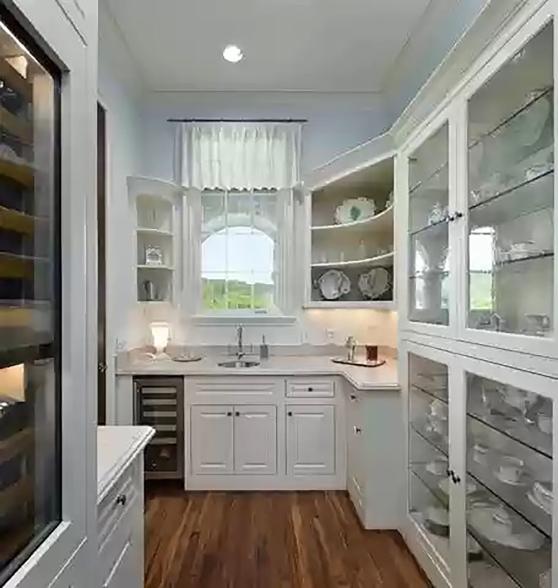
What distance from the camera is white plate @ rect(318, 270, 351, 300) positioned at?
17.3 ft

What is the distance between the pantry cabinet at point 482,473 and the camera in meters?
2.00

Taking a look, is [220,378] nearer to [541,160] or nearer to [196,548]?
[196,548]

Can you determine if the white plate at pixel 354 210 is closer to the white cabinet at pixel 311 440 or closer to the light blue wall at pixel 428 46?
the light blue wall at pixel 428 46

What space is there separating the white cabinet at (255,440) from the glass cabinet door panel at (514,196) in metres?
2.40

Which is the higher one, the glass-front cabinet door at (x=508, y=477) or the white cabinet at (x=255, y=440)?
the glass-front cabinet door at (x=508, y=477)

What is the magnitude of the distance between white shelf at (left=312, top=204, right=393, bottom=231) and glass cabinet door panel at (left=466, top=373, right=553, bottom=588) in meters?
2.24

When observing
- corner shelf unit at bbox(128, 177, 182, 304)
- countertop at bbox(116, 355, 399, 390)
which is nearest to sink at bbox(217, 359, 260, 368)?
countertop at bbox(116, 355, 399, 390)

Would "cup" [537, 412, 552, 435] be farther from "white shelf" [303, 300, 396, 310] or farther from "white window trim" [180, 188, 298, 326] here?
"white window trim" [180, 188, 298, 326]

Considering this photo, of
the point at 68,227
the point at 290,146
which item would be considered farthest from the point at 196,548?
the point at 290,146

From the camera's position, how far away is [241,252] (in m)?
5.55

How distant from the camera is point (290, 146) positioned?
17.8 ft

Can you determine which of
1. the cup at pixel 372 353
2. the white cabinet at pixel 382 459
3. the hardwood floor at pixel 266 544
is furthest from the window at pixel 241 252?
the white cabinet at pixel 382 459

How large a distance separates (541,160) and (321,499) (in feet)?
10.2

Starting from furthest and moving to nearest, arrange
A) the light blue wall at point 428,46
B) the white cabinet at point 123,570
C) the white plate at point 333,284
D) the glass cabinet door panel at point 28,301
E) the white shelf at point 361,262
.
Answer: the white plate at point 333,284 → the white shelf at point 361,262 → the light blue wall at point 428,46 → the white cabinet at point 123,570 → the glass cabinet door panel at point 28,301
